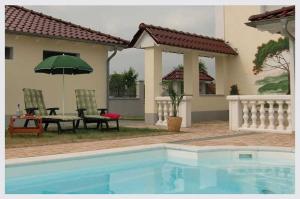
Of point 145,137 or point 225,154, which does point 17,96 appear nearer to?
point 145,137

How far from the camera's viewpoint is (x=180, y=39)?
15.5 metres

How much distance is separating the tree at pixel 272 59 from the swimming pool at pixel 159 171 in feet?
34.0

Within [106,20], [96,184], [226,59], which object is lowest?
[96,184]

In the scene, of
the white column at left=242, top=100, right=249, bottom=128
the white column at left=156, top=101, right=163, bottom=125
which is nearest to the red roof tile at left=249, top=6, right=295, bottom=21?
the white column at left=242, top=100, right=249, bottom=128

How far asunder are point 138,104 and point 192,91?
8.24 m

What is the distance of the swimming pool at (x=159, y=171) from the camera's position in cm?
544

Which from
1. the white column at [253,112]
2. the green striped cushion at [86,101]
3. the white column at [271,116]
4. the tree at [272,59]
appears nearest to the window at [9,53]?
the green striped cushion at [86,101]

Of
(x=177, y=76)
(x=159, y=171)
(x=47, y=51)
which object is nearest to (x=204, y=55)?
(x=47, y=51)

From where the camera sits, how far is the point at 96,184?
5758mm

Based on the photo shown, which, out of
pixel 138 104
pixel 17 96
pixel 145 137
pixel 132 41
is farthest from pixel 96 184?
pixel 138 104

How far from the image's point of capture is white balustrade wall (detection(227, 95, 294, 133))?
11302 millimetres

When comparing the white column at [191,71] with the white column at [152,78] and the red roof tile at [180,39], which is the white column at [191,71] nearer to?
the red roof tile at [180,39]

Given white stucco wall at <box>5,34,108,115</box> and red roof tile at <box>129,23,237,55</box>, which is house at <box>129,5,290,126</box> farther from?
white stucco wall at <box>5,34,108,115</box>

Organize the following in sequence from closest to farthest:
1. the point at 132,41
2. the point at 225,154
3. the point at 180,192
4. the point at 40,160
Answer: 1. the point at 180,192
2. the point at 40,160
3. the point at 225,154
4. the point at 132,41
